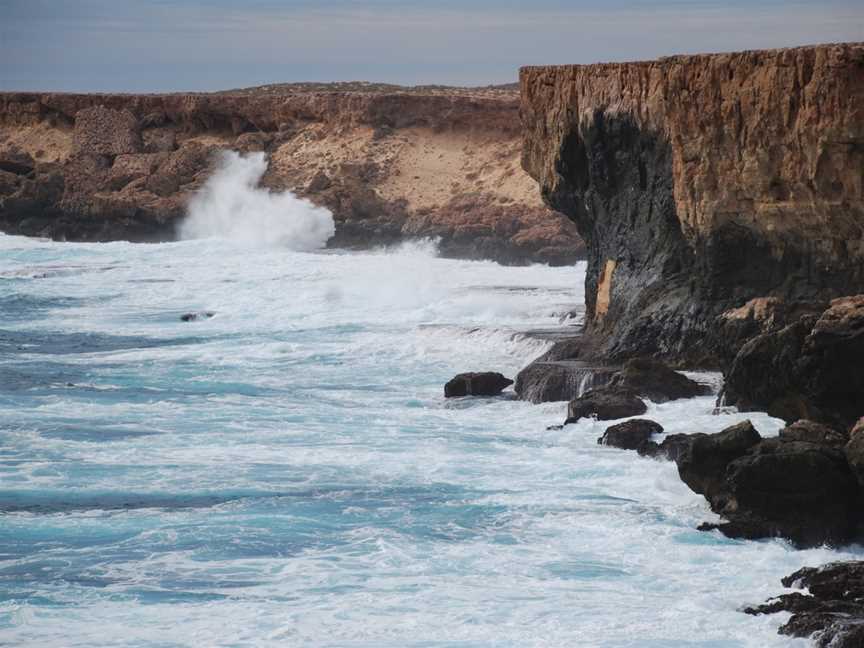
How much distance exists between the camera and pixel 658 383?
A: 60.1 ft

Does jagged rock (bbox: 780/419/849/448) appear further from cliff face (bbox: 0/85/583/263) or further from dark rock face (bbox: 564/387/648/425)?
cliff face (bbox: 0/85/583/263)

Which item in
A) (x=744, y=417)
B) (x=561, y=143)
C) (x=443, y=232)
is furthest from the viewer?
(x=443, y=232)

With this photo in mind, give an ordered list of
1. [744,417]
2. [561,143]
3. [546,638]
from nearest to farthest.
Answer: [546,638] → [744,417] → [561,143]

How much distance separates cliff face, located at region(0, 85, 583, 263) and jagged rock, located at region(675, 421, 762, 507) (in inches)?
926

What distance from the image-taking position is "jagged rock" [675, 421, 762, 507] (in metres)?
14.1

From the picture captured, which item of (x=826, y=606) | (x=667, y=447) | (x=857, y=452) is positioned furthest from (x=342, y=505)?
(x=826, y=606)

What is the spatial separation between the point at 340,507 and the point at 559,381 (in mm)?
5656

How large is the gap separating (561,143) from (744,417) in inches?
310

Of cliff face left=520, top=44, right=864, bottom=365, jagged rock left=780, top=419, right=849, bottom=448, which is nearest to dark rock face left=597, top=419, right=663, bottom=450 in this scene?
cliff face left=520, top=44, right=864, bottom=365

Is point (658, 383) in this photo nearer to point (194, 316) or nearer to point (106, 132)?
point (194, 316)

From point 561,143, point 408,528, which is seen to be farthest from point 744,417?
point 561,143

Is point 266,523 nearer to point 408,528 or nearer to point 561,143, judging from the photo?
point 408,528

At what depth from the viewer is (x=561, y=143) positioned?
23.6 m

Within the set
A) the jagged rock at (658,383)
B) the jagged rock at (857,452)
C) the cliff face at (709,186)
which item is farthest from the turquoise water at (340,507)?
the cliff face at (709,186)
